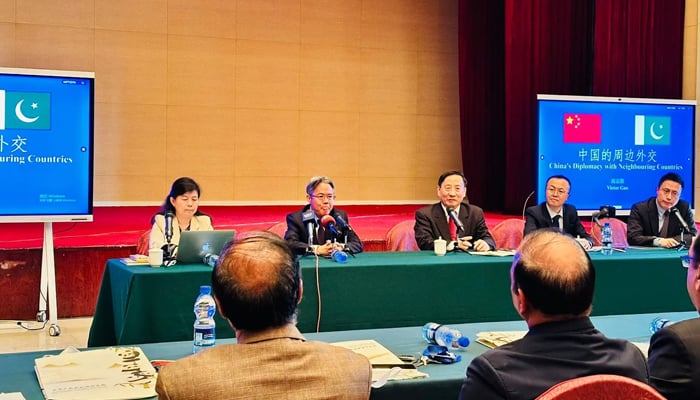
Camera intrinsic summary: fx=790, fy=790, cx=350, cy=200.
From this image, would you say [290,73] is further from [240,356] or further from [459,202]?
[240,356]

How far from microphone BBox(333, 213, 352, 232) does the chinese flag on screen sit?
2.82 metres

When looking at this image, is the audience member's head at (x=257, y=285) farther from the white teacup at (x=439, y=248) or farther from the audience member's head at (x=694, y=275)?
the white teacup at (x=439, y=248)

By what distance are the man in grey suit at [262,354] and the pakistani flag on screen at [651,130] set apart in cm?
580

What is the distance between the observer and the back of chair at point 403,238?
480cm

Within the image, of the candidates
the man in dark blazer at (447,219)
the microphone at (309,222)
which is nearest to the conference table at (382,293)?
the microphone at (309,222)

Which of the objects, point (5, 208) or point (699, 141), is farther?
point (699, 141)

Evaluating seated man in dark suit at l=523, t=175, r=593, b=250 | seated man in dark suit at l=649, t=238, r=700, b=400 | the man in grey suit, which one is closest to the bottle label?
the man in grey suit

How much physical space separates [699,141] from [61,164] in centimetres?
558

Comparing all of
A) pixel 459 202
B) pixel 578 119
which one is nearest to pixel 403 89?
pixel 578 119

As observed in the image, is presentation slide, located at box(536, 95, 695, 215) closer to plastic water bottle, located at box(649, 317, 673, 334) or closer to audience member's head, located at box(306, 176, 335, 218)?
audience member's head, located at box(306, 176, 335, 218)

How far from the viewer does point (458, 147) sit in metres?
9.68

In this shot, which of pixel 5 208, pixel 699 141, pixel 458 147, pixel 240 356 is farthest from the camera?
pixel 458 147

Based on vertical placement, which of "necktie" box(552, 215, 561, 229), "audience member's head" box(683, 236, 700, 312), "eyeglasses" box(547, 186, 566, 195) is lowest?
"necktie" box(552, 215, 561, 229)

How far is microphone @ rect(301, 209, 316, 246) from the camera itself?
4125mm
